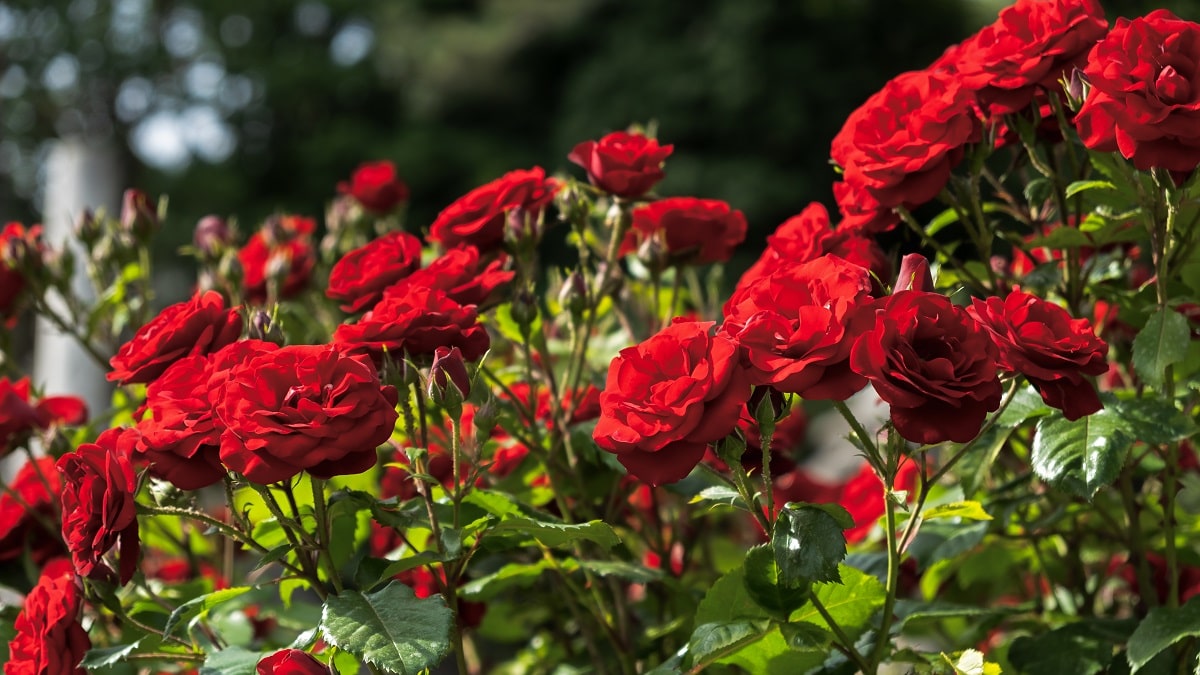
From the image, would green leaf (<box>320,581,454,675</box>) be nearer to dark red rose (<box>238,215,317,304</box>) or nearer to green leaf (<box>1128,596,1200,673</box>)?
green leaf (<box>1128,596,1200,673</box>)

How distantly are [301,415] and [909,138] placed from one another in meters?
0.46

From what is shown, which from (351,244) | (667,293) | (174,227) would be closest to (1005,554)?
(667,293)

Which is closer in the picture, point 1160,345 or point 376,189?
point 1160,345

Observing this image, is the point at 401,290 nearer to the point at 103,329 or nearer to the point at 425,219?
the point at 103,329

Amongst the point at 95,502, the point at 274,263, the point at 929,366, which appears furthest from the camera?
the point at 274,263

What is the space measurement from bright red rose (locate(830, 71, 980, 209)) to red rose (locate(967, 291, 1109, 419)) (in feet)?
0.52

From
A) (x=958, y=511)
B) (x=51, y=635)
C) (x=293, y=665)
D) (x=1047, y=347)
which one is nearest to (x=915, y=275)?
(x=1047, y=347)

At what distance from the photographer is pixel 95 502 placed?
77 cm

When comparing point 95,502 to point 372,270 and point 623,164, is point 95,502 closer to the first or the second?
point 372,270

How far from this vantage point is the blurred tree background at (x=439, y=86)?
8.97 meters

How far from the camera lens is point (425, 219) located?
1081cm

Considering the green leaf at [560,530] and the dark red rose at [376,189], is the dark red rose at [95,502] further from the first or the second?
the dark red rose at [376,189]

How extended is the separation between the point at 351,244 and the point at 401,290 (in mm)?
915

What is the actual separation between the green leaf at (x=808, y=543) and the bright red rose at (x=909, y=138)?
0.85ft
